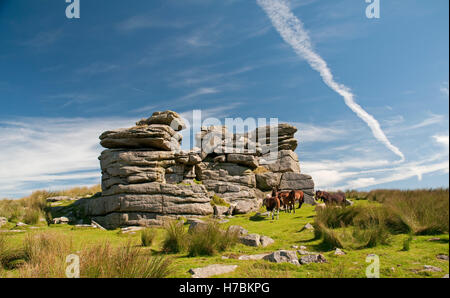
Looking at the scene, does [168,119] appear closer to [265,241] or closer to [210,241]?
[265,241]

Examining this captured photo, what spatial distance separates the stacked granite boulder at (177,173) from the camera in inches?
772

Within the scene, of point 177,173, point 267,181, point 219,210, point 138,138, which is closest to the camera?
point 219,210

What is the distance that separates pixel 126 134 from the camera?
2172 centimetres

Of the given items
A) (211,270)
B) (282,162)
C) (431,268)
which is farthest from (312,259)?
(282,162)

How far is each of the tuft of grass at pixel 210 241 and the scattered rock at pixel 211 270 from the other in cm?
206

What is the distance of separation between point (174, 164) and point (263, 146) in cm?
1122

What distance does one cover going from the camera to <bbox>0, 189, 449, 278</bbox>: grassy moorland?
5.72 m

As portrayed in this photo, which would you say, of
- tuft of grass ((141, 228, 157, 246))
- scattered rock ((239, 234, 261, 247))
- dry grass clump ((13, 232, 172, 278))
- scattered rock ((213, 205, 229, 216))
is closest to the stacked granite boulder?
scattered rock ((213, 205, 229, 216))

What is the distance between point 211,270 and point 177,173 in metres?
16.8

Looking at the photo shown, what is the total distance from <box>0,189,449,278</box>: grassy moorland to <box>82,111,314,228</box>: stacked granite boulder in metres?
8.14

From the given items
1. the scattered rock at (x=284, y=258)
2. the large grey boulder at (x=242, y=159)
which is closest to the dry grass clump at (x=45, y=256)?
the scattered rock at (x=284, y=258)

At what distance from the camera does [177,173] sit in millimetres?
23062

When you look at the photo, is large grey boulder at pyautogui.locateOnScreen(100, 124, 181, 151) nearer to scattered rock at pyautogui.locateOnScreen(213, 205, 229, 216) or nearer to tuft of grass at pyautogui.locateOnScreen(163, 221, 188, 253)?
scattered rock at pyautogui.locateOnScreen(213, 205, 229, 216)
